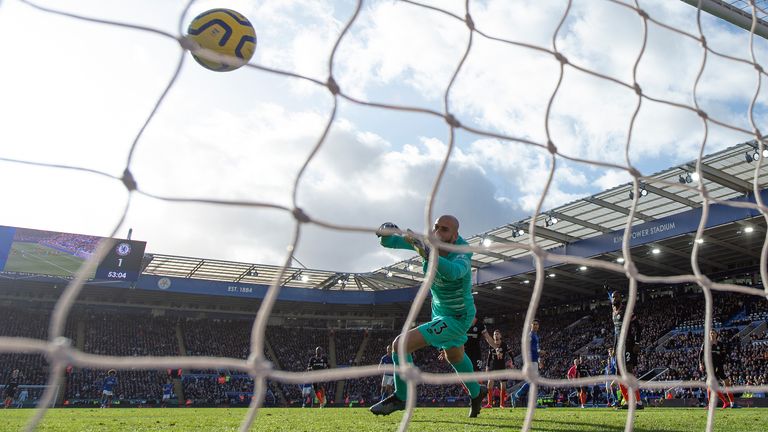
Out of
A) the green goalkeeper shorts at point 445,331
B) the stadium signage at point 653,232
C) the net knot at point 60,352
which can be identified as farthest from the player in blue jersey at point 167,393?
the net knot at point 60,352

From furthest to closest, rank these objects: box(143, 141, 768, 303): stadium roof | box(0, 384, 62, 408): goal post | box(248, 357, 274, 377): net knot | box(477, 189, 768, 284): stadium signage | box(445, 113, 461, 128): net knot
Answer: box(0, 384, 62, 408): goal post < box(477, 189, 768, 284): stadium signage < box(143, 141, 768, 303): stadium roof < box(445, 113, 461, 128): net knot < box(248, 357, 274, 377): net knot

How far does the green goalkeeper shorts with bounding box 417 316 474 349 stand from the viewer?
459 cm

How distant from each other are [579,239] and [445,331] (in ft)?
65.0

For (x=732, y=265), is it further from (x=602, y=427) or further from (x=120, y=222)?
(x=120, y=222)

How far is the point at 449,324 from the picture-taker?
465 cm

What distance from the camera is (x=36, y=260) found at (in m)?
24.3

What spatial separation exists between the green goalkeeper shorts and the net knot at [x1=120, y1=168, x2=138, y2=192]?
2.91 meters

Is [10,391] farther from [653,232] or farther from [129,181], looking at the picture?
[129,181]

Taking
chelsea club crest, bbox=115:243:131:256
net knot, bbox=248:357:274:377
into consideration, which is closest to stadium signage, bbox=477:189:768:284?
net knot, bbox=248:357:274:377

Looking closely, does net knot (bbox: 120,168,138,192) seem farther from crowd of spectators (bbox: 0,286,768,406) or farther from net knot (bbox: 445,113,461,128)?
crowd of spectators (bbox: 0,286,768,406)

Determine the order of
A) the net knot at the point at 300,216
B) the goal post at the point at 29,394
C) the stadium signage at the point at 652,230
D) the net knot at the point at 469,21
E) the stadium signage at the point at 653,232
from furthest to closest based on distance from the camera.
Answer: the goal post at the point at 29,394 → the stadium signage at the point at 652,230 → the stadium signage at the point at 653,232 → the net knot at the point at 469,21 → the net knot at the point at 300,216

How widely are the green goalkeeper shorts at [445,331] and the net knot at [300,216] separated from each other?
249cm

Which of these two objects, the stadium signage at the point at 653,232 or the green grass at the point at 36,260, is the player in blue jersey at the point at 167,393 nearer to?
the green grass at the point at 36,260

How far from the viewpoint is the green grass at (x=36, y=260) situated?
2408 centimetres
